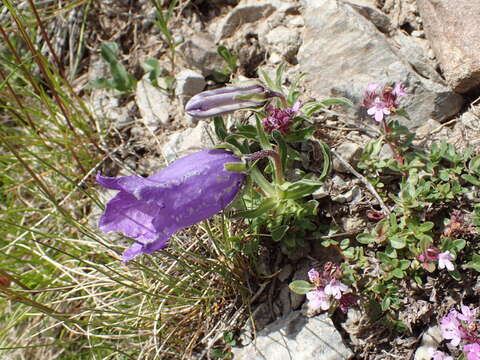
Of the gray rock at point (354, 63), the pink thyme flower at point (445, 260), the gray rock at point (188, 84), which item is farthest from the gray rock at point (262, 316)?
the gray rock at point (188, 84)

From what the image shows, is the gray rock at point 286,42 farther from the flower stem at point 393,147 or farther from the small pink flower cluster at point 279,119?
the flower stem at point 393,147

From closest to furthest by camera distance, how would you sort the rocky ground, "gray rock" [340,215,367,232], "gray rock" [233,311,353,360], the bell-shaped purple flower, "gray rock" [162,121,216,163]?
the bell-shaped purple flower
"gray rock" [233,311,353,360]
the rocky ground
"gray rock" [340,215,367,232]
"gray rock" [162,121,216,163]

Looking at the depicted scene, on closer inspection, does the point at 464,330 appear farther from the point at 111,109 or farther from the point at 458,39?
the point at 111,109

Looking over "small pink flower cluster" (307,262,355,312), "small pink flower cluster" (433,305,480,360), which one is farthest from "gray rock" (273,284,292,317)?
"small pink flower cluster" (433,305,480,360)

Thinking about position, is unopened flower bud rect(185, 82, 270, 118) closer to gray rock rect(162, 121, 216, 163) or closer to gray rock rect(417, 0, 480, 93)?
gray rock rect(162, 121, 216, 163)

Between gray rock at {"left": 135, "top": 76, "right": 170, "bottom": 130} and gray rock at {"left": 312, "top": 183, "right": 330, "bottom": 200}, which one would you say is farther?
gray rock at {"left": 135, "top": 76, "right": 170, "bottom": 130}
